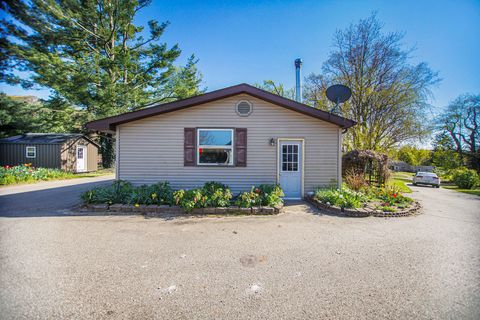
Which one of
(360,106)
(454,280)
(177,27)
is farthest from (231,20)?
(360,106)

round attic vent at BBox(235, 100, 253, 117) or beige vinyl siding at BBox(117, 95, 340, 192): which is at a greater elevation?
round attic vent at BBox(235, 100, 253, 117)

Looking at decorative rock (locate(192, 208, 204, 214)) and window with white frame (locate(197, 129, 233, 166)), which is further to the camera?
window with white frame (locate(197, 129, 233, 166))

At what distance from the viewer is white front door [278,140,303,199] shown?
7.26 metres

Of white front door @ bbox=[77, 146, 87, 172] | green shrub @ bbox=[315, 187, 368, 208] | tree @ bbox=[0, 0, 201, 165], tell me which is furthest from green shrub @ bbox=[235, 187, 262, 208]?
white front door @ bbox=[77, 146, 87, 172]

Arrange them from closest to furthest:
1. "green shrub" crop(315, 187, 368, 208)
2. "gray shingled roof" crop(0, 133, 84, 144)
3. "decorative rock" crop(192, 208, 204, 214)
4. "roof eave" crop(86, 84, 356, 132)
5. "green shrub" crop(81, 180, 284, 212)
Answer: "decorative rock" crop(192, 208, 204, 214) < "green shrub" crop(81, 180, 284, 212) < "green shrub" crop(315, 187, 368, 208) < "roof eave" crop(86, 84, 356, 132) < "gray shingled roof" crop(0, 133, 84, 144)

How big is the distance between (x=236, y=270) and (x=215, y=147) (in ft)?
15.7

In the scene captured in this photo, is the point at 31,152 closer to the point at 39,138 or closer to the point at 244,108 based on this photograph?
the point at 39,138

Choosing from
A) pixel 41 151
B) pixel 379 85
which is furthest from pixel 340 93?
pixel 41 151

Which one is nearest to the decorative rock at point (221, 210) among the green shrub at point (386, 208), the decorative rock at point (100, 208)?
the decorative rock at point (100, 208)

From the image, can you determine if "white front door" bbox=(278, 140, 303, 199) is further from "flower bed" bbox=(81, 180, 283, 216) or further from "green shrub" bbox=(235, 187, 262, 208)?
"green shrub" bbox=(235, 187, 262, 208)

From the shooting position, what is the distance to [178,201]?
18.5ft

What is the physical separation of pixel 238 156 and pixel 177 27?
4239 mm

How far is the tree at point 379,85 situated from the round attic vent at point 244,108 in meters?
9.02

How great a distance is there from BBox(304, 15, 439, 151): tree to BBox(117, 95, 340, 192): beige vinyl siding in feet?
26.0
